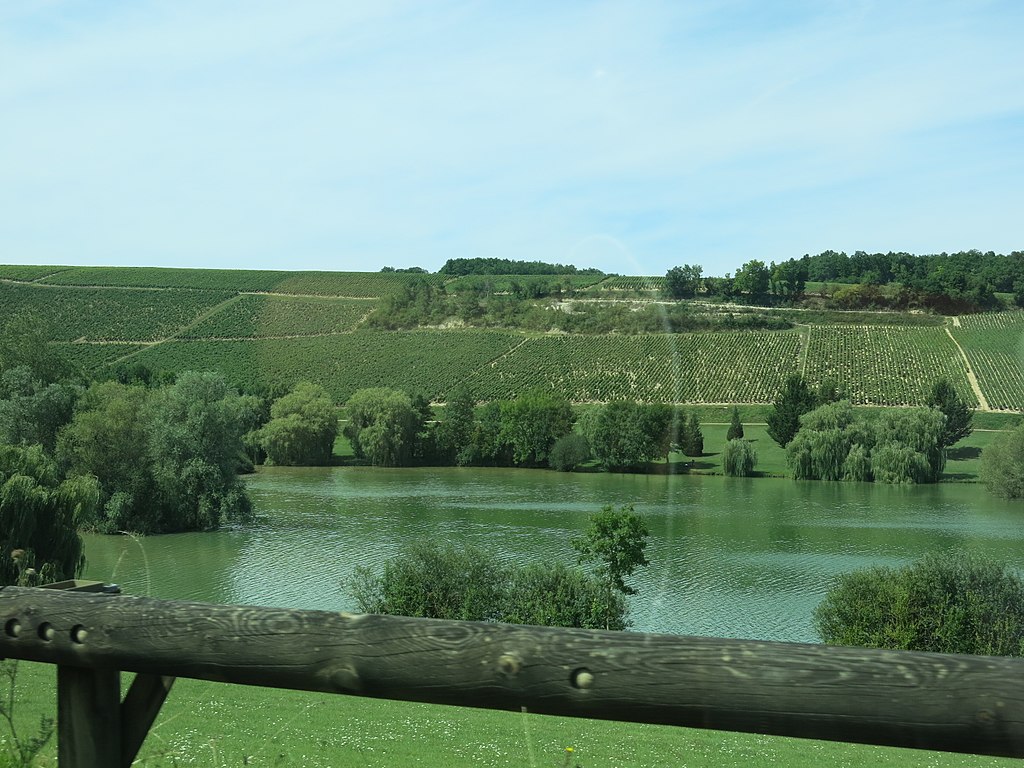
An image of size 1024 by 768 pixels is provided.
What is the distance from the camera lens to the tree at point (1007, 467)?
1660 inches

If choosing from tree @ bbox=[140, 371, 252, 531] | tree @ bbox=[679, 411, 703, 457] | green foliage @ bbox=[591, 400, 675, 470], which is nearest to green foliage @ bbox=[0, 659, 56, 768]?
tree @ bbox=[140, 371, 252, 531]

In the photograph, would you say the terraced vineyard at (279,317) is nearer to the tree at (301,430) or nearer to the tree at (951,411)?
the tree at (301,430)

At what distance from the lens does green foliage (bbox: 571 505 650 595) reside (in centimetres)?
2434

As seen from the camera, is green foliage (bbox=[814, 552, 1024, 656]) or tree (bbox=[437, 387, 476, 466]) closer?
green foliage (bbox=[814, 552, 1024, 656])

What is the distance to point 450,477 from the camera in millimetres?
49750

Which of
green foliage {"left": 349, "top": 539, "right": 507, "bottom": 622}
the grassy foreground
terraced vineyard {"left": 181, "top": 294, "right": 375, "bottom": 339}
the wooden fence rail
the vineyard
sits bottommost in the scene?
green foliage {"left": 349, "top": 539, "right": 507, "bottom": 622}

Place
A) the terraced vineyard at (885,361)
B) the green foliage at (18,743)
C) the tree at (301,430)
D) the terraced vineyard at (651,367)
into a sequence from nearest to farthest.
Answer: the green foliage at (18,743), the tree at (301,430), the terraced vineyard at (885,361), the terraced vineyard at (651,367)

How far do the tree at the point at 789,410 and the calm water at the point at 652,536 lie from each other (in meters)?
6.21

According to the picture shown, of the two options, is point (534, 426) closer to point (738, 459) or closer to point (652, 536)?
point (738, 459)

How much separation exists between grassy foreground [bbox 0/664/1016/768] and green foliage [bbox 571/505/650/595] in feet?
48.1

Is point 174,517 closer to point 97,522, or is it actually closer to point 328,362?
point 97,522

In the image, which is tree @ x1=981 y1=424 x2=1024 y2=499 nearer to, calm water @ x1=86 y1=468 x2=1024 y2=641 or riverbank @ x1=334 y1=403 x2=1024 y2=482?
calm water @ x1=86 y1=468 x2=1024 y2=641

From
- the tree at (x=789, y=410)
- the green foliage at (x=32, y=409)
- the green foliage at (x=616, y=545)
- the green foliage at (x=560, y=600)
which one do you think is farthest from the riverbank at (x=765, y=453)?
the green foliage at (x=560, y=600)

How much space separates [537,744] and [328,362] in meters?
63.6
